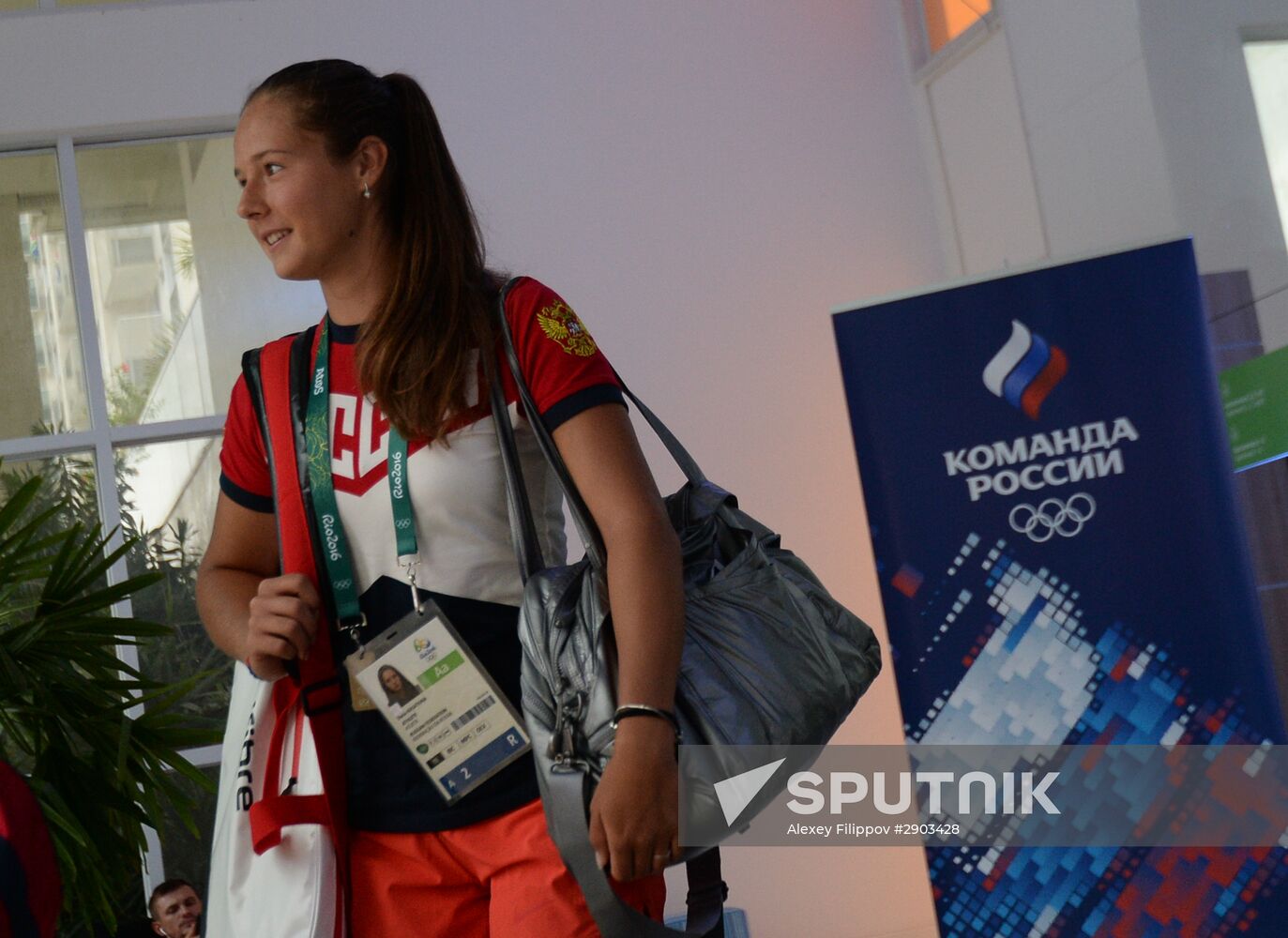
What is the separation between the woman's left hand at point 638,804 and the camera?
1.14m

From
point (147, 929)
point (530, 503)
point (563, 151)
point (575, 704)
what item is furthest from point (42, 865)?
point (563, 151)

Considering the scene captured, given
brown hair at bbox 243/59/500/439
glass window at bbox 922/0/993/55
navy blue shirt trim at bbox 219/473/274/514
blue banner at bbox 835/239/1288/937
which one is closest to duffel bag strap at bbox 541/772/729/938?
brown hair at bbox 243/59/500/439

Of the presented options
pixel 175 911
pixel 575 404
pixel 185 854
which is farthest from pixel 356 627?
pixel 185 854

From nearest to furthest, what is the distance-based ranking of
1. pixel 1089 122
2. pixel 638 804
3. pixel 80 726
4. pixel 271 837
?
pixel 638 804 → pixel 271 837 → pixel 80 726 → pixel 1089 122

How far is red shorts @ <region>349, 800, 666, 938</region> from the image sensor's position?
4.14 ft

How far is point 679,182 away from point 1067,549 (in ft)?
8.15

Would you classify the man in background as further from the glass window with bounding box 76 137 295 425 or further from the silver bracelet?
the silver bracelet

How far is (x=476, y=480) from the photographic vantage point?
53.9 inches

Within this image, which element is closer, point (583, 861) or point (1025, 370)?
point (583, 861)

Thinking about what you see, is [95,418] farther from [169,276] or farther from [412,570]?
[412,570]

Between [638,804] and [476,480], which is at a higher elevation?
[476,480]

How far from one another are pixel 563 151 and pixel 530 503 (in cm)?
409

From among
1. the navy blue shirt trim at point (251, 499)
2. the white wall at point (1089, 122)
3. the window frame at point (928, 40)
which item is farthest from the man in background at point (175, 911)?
the window frame at point (928, 40)

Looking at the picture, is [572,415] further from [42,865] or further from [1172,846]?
[1172,846]
